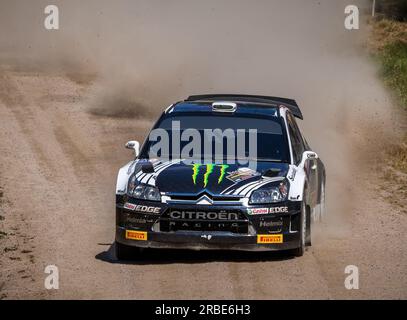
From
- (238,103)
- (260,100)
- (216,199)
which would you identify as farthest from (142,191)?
(260,100)

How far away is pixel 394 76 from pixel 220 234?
16.5 metres

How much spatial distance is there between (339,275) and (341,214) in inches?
142

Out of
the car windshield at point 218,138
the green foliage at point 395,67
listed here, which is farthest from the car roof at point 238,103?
the green foliage at point 395,67

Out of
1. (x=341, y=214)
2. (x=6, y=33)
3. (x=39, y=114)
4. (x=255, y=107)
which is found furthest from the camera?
(x=6, y=33)

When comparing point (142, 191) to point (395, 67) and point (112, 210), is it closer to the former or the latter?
point (112, 210)

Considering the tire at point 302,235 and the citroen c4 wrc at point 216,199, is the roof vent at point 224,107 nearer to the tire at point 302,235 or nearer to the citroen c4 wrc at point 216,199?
the citroen c4 wrc at point 216,199

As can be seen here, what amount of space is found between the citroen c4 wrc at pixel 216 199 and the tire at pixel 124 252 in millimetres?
10

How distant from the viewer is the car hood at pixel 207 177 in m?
10.6

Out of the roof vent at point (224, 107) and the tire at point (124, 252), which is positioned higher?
the roof vent at point (224, 107)

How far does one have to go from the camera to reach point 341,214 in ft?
45.8

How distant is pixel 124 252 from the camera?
10.9 meters

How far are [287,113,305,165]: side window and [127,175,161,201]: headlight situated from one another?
1.78m
